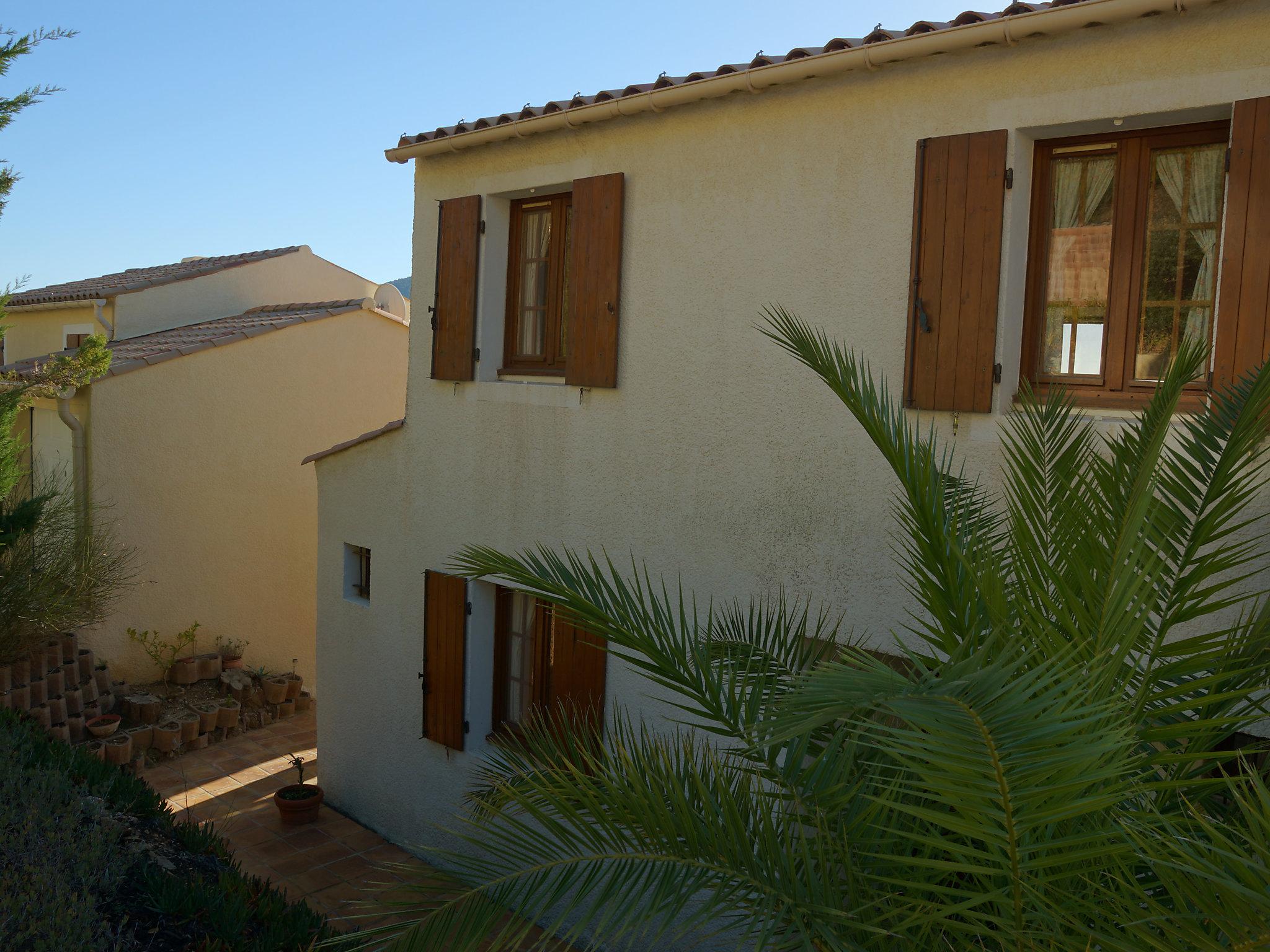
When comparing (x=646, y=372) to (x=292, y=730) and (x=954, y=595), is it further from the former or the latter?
(x=292, y=730)

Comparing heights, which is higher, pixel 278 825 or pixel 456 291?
pixel 456 291

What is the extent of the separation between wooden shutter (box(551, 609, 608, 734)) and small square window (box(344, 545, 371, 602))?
2.70 m

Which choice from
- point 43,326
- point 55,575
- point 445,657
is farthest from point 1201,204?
point 43,326

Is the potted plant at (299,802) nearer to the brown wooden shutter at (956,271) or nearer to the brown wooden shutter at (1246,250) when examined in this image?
the brown wooden shutter at (956,271)

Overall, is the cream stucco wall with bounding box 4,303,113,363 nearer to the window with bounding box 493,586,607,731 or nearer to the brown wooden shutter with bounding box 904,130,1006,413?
the window with bounding box 493,586,607,731

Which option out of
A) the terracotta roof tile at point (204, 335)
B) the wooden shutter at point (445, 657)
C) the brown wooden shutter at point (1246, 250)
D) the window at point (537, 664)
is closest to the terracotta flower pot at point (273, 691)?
the terracotta roof tile at point (204, 335)

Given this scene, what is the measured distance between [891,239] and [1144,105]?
1.30 metres

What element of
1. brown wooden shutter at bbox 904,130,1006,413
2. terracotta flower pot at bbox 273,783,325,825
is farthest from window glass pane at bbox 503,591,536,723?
brown wooden shutter at bbox 904,130,1006,413

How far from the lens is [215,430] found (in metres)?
11.8

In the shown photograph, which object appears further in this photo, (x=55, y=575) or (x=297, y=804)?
(x=55, y=575)

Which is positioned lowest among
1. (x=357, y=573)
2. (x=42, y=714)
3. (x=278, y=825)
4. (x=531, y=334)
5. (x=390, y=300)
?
(x=278, y=825)

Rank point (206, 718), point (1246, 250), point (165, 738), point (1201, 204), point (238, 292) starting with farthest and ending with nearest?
point (238, 292)
point (206, 718)
point (165, 738)
point (1201, 204)
point (1246, 250)

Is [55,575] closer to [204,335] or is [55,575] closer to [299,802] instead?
[299,802]

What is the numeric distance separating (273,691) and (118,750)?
7.24ft
